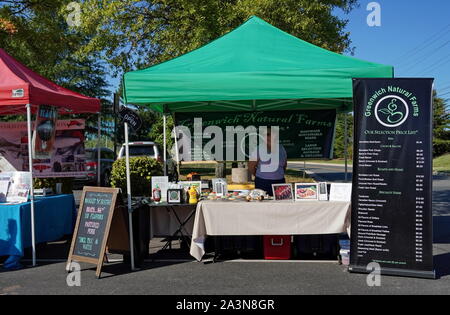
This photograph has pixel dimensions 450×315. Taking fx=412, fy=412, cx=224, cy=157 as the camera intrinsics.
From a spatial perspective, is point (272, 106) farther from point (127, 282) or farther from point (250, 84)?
point (127, 282)

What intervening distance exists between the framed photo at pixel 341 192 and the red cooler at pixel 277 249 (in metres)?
0.86

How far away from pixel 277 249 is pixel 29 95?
399cm

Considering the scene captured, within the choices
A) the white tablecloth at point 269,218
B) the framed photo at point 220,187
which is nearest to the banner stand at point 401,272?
the white tablecloth at point 269,218

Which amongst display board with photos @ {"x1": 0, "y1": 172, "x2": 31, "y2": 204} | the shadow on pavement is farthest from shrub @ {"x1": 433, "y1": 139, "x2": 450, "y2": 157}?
display board with photos @ {"x1": 0, "y1": 172, "x2": 31, "y2": 204}

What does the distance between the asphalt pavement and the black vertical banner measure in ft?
1.01

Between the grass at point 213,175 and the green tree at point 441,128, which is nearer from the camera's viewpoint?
the grass at point 213,175

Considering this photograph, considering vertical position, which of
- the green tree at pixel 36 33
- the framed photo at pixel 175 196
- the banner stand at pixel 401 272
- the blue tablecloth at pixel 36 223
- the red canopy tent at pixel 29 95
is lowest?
the banner stand at pixel 401 272

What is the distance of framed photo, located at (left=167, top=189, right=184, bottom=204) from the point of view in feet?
18.6

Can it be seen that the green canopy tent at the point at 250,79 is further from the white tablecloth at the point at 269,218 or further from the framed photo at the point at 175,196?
the white tablecloth at the point at 269,218

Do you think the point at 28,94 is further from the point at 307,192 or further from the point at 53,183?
the point at 307,192

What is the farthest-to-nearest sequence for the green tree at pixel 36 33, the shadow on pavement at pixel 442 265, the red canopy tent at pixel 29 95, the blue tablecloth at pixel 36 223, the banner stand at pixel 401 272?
the green tree at pixel 36 33
the red canopy tent at pixel 29 95
the blue tablecloth at pixel 36 223
the shadow on pavement at pixel 442 265
the banner stand at pixel 401 272

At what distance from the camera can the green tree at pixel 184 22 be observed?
10977 millimetres

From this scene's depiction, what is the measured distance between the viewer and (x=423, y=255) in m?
4.78

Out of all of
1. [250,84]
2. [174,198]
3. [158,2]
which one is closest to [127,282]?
[174,198]
